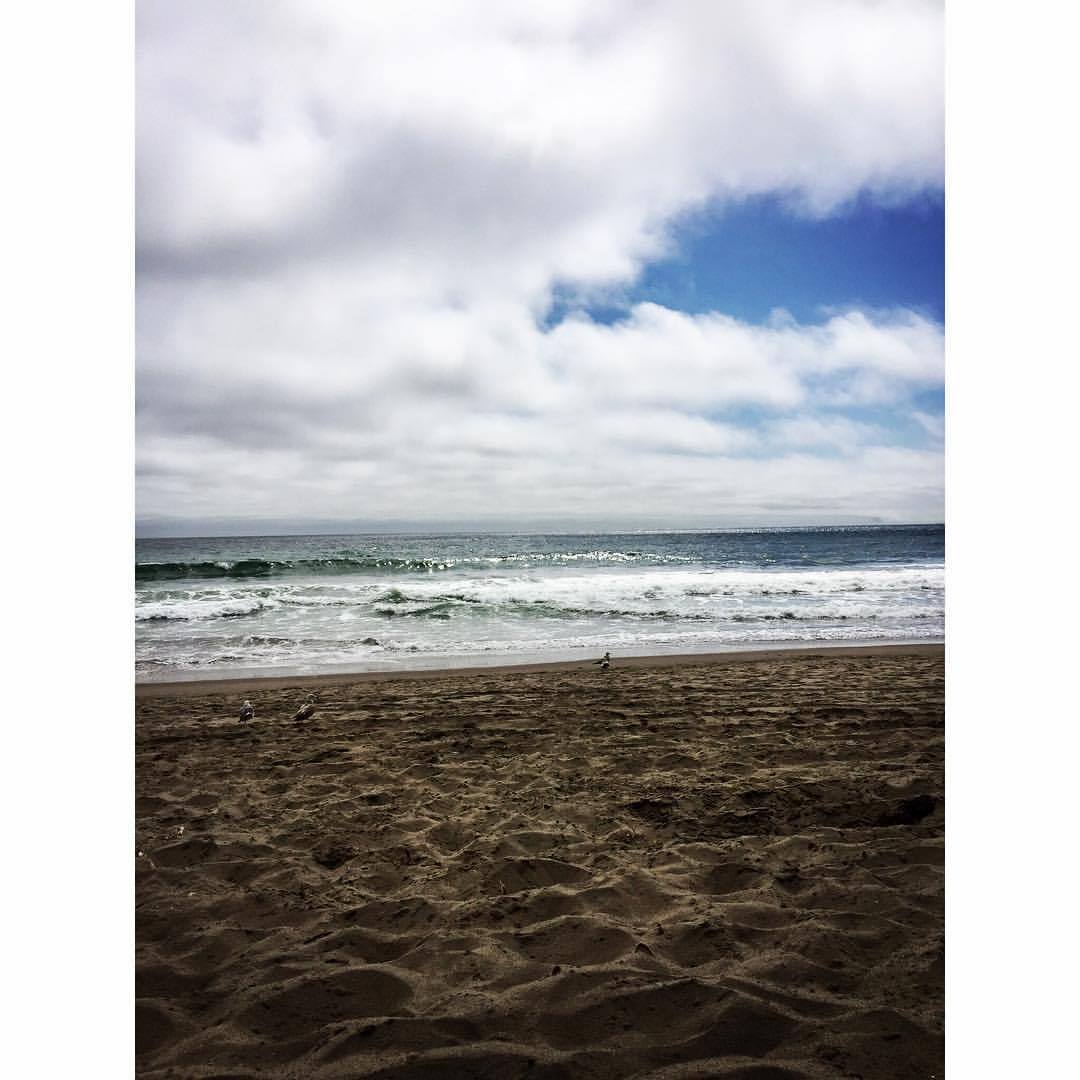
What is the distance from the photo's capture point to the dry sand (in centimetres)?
122

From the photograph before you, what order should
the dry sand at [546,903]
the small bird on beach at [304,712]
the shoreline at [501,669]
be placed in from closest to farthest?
the dry sand at [546,903], the small bird on beach at [304,712], the shoreline at [501,669]

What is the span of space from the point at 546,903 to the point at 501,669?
3651 millimetres

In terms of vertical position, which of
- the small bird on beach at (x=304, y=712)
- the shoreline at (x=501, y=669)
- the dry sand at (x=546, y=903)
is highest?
the dry sand at (x=546, y=903)

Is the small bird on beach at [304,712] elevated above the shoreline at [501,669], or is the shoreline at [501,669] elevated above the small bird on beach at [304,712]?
the small bird on beach at [304,712]

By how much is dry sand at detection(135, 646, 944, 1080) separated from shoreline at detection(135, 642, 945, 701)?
1.48 meters

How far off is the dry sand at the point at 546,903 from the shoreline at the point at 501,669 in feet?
4.86

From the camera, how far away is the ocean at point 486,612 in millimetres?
6293

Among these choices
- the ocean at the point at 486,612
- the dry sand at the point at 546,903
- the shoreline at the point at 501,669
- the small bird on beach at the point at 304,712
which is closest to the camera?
the dry sand at the point at 546,903

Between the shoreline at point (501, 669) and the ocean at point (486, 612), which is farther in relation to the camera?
the ocean at point (486, 612)

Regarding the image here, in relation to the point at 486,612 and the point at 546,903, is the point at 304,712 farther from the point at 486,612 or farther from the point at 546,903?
the point at 486,612

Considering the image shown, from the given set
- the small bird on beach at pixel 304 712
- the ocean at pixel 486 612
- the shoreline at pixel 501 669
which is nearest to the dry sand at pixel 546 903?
the small bird on beach at pixel 304 712

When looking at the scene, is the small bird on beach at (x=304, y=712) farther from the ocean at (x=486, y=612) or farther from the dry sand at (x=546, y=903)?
the ocean at (x=486, y=612)

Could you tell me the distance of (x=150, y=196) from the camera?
167 centimetres
